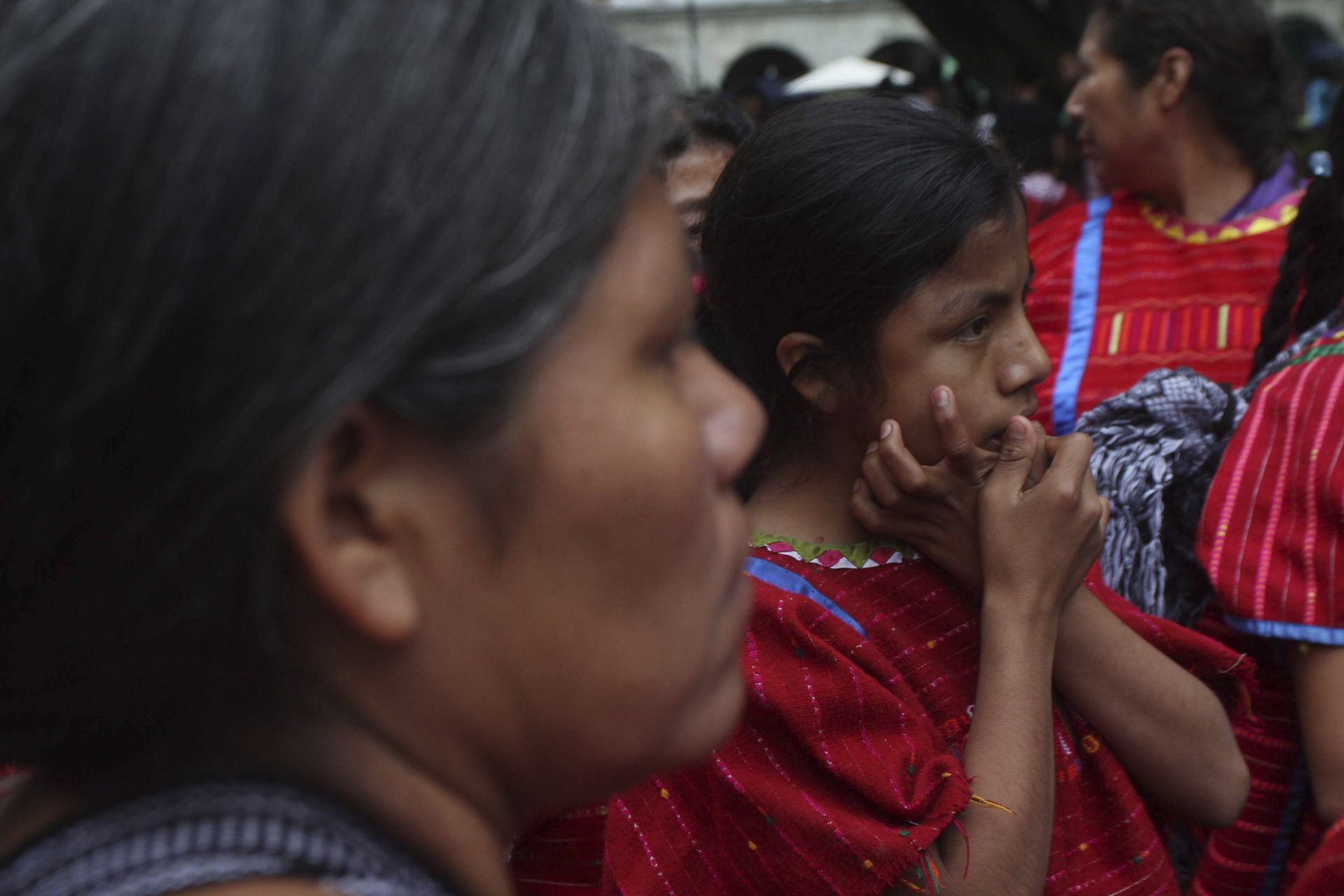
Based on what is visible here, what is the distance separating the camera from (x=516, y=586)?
30.0 inches

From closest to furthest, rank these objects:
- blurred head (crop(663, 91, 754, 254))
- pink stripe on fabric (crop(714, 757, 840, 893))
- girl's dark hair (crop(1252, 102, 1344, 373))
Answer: pink stripe on fabric (crop(714, 757, 840, 893)) < girl's dark hair (crop(1252, 102, 1344, 373)) < blurred head (crop(663, 91, 754, 254))

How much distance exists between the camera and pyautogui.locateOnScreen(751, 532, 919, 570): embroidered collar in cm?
166

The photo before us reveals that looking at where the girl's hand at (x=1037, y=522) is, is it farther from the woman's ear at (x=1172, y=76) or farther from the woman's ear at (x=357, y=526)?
the woman's ear at (x=1172, y=76)

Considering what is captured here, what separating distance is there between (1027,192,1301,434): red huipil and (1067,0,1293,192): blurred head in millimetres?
171

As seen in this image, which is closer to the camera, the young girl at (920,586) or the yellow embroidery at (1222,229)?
the young girl at (920,586)

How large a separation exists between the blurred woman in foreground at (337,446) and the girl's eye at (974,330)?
2.97 ft

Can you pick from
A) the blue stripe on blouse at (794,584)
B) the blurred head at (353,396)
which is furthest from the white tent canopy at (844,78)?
Answer: the blurred head at (353,396)

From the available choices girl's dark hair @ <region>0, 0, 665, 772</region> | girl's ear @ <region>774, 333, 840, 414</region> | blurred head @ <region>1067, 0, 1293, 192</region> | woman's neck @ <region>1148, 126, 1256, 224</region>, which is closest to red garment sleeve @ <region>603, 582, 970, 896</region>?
girl's ear @ <region>774, 333, 840, 414</region>

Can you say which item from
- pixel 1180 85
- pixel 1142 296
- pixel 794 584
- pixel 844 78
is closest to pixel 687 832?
pixel 794 584

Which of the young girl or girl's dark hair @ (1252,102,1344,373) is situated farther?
girl's dark hair @ (1252,102,1344,373)

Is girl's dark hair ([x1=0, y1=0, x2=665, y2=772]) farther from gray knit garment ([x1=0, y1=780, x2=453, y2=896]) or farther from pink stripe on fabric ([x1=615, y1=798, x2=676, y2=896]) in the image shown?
pink stripe on fabric ([x1=615, y1=798, x2=676, y2=896])

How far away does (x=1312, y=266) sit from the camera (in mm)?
2439

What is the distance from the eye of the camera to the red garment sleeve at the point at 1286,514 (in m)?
1.80

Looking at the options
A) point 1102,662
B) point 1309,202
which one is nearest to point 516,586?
point 1102,662
